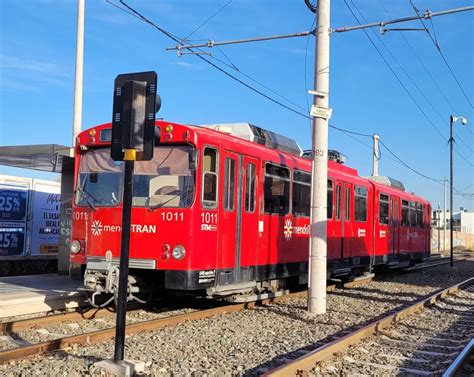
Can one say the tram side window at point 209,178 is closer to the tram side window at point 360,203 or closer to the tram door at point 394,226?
the tram side window at point 360,203

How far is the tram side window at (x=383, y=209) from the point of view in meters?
18.7

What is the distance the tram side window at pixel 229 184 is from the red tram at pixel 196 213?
18 millimetres

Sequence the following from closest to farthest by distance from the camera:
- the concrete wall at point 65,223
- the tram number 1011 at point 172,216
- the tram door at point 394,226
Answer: the tram number 1011 at point 172,216
the concrete wall at point 65,223
the tram door at point 394,226

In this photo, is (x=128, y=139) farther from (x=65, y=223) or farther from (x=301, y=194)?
(x=65, y=223)

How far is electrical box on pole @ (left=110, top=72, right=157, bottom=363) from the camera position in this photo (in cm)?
575

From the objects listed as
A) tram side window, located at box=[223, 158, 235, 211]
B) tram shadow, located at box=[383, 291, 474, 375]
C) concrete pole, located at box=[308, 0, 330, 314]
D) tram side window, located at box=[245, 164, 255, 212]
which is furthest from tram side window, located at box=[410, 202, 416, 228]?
tram side window, located at box=[223, 158, 235, 211]

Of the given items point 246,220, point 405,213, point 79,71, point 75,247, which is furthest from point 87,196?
→ point 405,213

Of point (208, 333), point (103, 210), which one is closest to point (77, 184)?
point (103, 210)

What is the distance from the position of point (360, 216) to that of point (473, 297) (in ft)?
12.4

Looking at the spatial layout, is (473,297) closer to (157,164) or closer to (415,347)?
(415,347)

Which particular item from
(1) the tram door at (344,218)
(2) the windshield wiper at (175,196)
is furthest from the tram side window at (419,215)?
(2) the windshield wiper at (175,196)

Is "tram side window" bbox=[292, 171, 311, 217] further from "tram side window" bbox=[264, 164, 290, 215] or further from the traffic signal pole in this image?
the traffic signal pole

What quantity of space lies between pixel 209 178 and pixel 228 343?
2.85m

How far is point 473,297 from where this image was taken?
14.8 m
